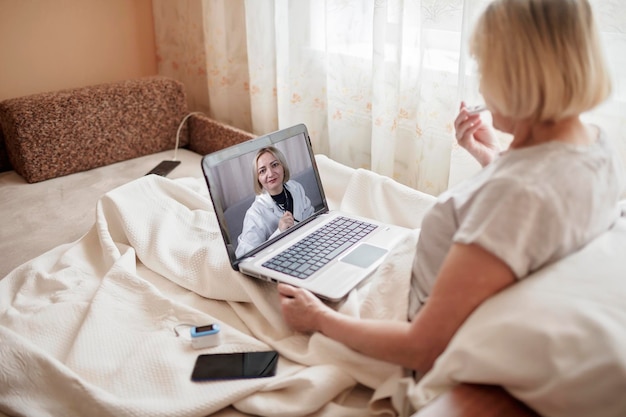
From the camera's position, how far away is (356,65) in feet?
5.74

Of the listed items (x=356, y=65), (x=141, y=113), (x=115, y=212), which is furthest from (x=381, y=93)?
(x=141, y=113)

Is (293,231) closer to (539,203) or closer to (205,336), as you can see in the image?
(205,336)

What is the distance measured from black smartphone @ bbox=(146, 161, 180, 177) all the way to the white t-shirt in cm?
134

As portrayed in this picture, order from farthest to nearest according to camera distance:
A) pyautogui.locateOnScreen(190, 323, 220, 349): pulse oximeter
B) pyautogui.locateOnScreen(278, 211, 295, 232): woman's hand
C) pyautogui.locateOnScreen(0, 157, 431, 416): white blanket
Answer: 1. pyautogui.locateOnScreen(278, 211, 295, 232): woman's hand
2. pyautogui.locateOnScreen(190, 323, 220, 349): pulse oximeter
3. pyautogui.locateOnScreen(0, 157, 431, 416): white blanket

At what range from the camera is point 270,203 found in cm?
121

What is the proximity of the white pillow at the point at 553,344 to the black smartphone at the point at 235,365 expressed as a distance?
29cm

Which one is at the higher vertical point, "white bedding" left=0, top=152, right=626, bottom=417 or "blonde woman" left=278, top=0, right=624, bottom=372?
"blonde woman" left=278, top=0, right=624, bottom=372

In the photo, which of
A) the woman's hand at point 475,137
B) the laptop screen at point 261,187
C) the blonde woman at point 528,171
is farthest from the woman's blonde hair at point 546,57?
the laptop screen at point 261,187

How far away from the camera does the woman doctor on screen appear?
3.83ft

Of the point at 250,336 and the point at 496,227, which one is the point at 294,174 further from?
the point at 496,227

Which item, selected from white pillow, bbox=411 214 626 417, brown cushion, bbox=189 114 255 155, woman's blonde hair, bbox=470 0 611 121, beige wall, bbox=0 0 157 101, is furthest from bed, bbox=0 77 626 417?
beige wall, bbox=0 0 157 101

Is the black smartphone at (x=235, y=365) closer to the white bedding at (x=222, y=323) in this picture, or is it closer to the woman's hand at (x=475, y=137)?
the white bedding at (x=222, y=323)

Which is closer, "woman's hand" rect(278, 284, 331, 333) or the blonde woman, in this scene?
the blonde woman

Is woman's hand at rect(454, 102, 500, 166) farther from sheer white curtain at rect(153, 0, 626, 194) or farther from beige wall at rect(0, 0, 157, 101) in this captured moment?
beige wall at rect(0, 0, 157, 101)
